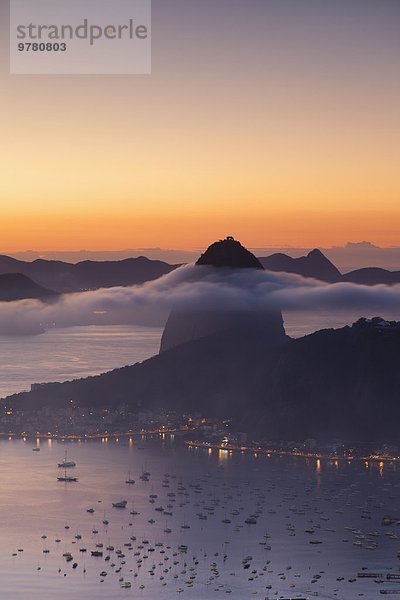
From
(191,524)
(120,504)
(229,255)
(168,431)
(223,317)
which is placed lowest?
(191,524)

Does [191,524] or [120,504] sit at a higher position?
[120,504]

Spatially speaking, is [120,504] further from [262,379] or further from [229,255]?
[229,255]

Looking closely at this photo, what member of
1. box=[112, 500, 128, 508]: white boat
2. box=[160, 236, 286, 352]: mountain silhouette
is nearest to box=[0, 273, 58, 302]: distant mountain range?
box=[160, 236, 286, 352]: mountain silhouette

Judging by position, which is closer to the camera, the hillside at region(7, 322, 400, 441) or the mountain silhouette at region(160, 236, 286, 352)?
the hillside at region(7, 322, 400, 441)

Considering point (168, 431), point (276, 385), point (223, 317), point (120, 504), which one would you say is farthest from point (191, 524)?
point (223, 317)

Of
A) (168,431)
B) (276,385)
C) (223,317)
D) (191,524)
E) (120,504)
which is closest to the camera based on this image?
(191,524)

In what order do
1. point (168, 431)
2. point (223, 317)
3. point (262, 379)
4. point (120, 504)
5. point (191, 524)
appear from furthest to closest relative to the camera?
point (223, 317) → point (262, 379) → point (168, 431) → point (120, 504) → point (191, 524)

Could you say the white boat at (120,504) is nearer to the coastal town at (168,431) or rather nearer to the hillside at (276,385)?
the coastal town at (168,431)

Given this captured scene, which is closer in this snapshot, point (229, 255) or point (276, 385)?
point (276, 385)

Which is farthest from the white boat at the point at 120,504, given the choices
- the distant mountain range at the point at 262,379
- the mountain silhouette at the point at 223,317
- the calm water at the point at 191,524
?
the mountain silhouette at the point at 223,317

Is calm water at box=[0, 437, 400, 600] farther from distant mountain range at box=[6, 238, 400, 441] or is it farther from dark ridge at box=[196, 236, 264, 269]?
dark ridge at box=[196, 236, 264, 269]
